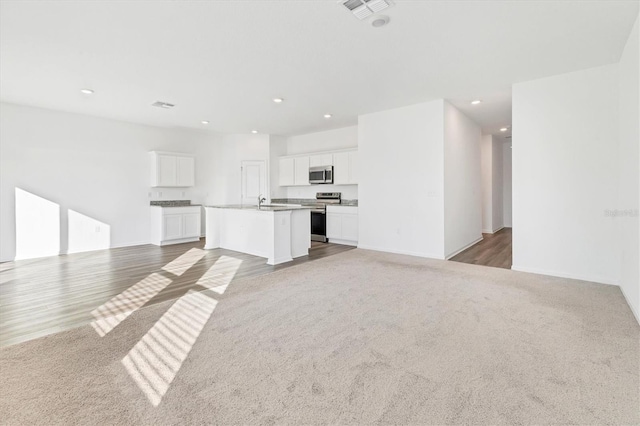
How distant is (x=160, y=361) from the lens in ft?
7.22

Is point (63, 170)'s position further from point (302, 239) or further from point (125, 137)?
point (302, 239)

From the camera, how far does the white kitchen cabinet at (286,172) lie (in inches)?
327

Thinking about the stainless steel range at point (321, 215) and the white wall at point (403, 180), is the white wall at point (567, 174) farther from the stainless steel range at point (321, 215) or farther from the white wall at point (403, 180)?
the stainless steel range at point (321, 215)

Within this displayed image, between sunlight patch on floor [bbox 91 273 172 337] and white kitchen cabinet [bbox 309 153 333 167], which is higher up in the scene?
white kitchen cabinet [bbox 309 153 333 167]

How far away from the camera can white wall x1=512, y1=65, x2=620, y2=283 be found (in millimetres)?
3973

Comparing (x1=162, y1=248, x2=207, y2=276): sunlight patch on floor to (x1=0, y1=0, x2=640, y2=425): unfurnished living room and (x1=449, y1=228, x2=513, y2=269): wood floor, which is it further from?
(x1=449, y1=228, x2=513, y2=269): wood floor

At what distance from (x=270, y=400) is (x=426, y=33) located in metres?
3.43

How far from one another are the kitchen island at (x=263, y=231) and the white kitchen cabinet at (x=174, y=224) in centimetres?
116

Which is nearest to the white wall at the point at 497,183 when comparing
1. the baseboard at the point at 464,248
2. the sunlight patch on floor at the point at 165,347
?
the baseboard at the point at 464,248

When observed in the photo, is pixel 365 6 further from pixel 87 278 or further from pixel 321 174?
pixel 321 174

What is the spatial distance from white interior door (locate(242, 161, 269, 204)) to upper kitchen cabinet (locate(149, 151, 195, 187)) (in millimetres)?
1323

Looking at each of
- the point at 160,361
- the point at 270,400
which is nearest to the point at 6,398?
the point at 160,361

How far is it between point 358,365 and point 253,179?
22.9ft

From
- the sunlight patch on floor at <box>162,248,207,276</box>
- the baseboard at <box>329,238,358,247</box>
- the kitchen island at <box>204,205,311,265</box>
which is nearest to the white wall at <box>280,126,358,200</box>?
the baseboard at <box>329,238,358,247</box>
